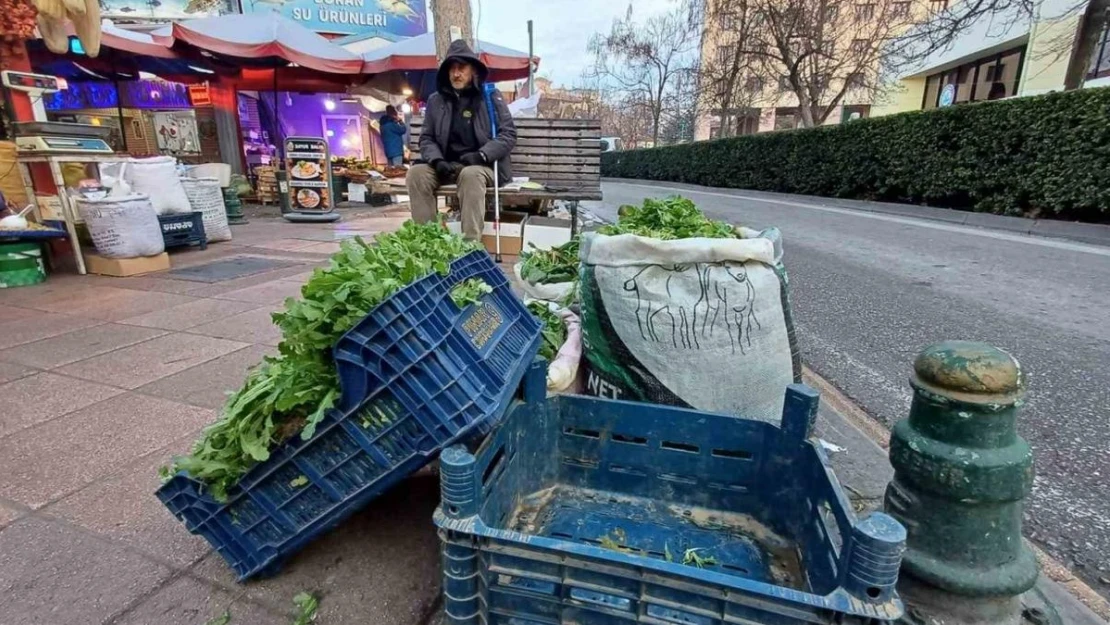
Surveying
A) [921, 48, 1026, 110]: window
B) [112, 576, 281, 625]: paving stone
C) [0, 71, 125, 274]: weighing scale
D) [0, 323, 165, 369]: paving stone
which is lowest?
[112, 576, 281, 625]: paving stone

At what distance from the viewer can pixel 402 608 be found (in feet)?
4.84

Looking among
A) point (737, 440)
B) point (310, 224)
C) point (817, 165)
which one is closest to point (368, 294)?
point (737, 440)

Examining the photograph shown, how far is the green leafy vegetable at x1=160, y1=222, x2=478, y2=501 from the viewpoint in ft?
4.37

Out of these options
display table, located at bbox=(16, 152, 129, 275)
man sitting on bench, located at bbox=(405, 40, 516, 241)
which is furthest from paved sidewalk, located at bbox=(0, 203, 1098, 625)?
man sitting on bench, located at bbox=(405, 40, 516, 241)

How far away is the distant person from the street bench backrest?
28.2ft

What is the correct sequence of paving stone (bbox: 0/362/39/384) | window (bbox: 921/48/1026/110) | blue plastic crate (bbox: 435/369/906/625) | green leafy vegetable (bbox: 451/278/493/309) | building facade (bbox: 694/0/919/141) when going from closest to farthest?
blue plastic crate (bbox: 435/369/906/625), green leafy vegetable (bbox: 451/278/493/309), paving stone (bbox: 0/362/39/384), building facade (bbox: 694/0/919/141), window (bbox: 921/48/1026/110)

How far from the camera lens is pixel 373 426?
132 cm

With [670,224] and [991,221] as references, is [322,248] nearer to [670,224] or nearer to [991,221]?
[670,224]

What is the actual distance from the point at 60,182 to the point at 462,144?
350 cm

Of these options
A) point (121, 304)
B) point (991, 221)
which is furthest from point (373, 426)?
point (991, 221)

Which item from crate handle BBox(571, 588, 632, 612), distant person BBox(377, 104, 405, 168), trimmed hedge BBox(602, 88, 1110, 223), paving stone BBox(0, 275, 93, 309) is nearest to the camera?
crate handle BBox(571, 588, 632, 612)

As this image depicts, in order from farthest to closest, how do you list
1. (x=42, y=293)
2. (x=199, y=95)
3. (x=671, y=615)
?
(x=199, y=95) < (x=42, y=293) < (x=671, y=615)

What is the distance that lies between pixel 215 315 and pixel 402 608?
10.9ft

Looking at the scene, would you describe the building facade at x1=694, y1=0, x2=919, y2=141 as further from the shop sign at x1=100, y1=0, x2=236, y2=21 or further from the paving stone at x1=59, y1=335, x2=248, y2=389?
the paving stone at x1=59, y1=335, x2=248, y2=389
